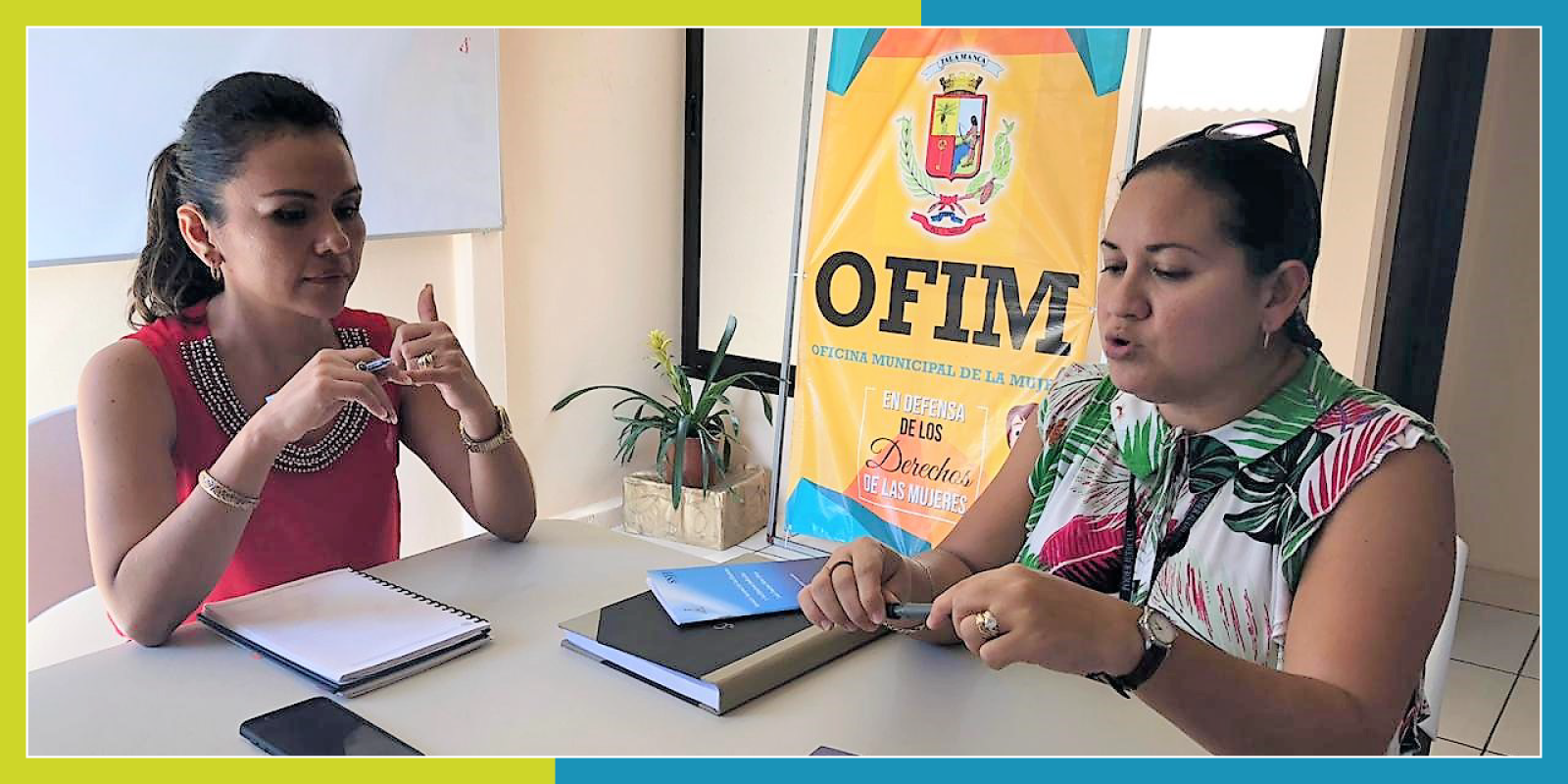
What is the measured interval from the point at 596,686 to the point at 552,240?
1262 mm

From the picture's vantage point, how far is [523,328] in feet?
Result: 6.33

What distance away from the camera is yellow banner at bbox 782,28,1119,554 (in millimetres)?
2074

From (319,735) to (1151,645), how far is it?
593 mm

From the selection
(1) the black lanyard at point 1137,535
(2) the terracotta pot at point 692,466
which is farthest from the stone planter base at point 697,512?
(1) the black lanyard at point 1137,535

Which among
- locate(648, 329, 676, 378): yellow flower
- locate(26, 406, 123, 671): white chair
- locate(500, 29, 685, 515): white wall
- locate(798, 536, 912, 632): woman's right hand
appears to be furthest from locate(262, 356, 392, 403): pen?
locate(648, 329, 676, 378): yellow flower

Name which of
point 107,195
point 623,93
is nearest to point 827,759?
point 107,195

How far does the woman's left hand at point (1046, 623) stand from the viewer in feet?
2.28

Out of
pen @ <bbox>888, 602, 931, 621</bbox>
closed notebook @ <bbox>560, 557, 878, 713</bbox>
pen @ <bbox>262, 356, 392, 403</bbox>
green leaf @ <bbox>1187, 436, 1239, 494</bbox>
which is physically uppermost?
pen @ <bbox>262, 356, 392, 403</bbox>

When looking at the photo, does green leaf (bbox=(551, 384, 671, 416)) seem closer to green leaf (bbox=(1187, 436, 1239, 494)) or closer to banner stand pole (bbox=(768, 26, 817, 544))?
banner stand pole (bbox=(768, 26, 817, 544))

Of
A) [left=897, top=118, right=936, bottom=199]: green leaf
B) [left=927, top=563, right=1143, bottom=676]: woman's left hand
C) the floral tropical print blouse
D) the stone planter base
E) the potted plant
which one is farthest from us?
the stone planter base

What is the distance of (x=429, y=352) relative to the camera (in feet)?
3.49

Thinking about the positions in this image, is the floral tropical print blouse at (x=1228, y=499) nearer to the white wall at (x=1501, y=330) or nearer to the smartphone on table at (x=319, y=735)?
the white wall at (x=1501, y=330)

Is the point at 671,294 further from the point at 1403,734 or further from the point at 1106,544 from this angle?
the point at 1403,734

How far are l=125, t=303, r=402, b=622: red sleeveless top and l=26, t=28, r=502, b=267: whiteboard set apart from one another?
0.17 m
